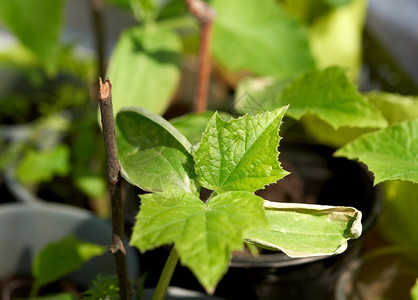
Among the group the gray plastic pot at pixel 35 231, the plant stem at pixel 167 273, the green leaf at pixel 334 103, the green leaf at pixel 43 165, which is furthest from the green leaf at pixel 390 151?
the green leaf at pixel 43 165

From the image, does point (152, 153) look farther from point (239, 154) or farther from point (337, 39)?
point (337, 39)

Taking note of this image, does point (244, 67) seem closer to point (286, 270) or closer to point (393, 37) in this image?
point (286, 270)

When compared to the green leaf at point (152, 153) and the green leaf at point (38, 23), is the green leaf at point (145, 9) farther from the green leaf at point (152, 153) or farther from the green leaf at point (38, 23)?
the green leaf at point (152, 153)

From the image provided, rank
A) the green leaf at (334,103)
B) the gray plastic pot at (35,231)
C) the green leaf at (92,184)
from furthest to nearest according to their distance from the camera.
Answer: the green leaf at (92,184) → the gray plastic pot at (35,231) → the green leaf at (334,103)

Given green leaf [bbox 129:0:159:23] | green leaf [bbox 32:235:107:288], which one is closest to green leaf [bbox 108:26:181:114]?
green leaf [bbox 129:0:159:23]

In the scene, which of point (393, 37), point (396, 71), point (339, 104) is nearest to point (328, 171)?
point (339, 104)
